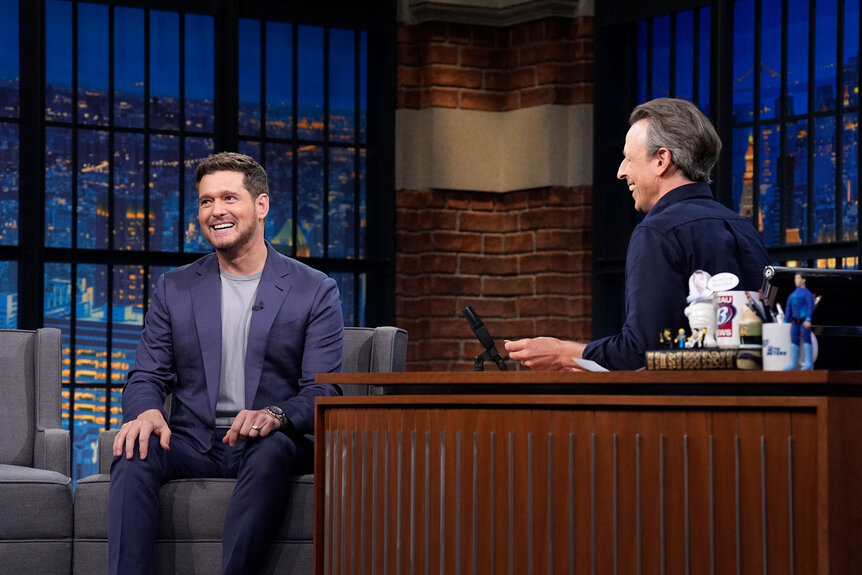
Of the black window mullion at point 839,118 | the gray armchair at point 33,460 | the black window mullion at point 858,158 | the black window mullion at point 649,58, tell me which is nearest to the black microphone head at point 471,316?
the gray armchair at point 33,460

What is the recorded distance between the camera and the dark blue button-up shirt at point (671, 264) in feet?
9.75

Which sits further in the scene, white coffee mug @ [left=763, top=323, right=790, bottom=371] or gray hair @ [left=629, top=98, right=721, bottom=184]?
gray hair @ [left=629, top=98, right=721, bottom=184]

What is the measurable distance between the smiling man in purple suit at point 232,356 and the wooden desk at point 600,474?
32.6 inches

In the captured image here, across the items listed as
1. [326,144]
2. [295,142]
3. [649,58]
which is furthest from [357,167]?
[649,58]

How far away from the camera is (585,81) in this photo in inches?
255

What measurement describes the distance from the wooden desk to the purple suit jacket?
3.17 feet

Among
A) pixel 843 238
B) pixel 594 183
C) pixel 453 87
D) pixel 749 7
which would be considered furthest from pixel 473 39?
pixel 843 238

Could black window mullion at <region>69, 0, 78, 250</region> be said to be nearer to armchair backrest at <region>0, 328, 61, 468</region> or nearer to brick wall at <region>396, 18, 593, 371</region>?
brick wall at <region>396, 18, 593, 371</region>

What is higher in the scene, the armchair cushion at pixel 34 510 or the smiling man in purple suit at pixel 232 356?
the smiling man in purple suit at pixel 232 356

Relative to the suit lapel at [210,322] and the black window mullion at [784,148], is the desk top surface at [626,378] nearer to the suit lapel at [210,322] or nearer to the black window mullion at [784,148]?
the suit lapel at [210,322]

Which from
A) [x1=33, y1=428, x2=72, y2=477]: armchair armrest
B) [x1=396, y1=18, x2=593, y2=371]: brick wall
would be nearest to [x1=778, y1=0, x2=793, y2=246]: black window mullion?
[x1=396, y1=18, x2=593, y2=371]: brick wall

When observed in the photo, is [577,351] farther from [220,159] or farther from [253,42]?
[253,42]

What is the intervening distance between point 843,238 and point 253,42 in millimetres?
3098

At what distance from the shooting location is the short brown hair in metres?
4.07
